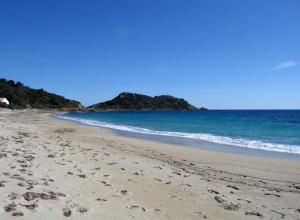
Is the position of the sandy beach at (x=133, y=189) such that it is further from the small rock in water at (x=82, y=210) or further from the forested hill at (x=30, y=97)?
the forested hill at (x=30, y=97)

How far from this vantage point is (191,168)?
11.8 metres

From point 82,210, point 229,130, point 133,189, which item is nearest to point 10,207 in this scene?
point 82,210

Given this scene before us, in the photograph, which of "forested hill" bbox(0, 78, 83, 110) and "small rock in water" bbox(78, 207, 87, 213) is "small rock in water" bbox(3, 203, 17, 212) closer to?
"small rock in water" bbox(78, 207, 87, 213)

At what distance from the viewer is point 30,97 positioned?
13712cm

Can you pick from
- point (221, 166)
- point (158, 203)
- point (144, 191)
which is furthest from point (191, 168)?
point (158, 203)

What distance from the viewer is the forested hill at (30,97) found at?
388 feet

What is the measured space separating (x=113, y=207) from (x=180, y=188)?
2.61m

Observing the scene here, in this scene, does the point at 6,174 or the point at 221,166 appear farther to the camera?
the point at 221,166

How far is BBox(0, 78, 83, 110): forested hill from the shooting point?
11818 centimetres

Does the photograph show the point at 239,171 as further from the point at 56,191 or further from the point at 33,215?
the point at 33,215

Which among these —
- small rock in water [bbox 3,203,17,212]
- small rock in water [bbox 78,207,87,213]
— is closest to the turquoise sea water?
small rock in water [bbox 78,207,87,213]

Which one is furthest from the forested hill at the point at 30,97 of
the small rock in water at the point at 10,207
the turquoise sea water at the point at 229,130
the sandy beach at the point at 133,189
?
the small rock in water at the point at 10,207

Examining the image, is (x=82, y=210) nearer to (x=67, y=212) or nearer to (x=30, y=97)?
(x=67, y=212)

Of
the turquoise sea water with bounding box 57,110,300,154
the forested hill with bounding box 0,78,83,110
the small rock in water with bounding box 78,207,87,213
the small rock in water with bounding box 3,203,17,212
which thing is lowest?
the small rock in water with bounding box 78,207,87,213
